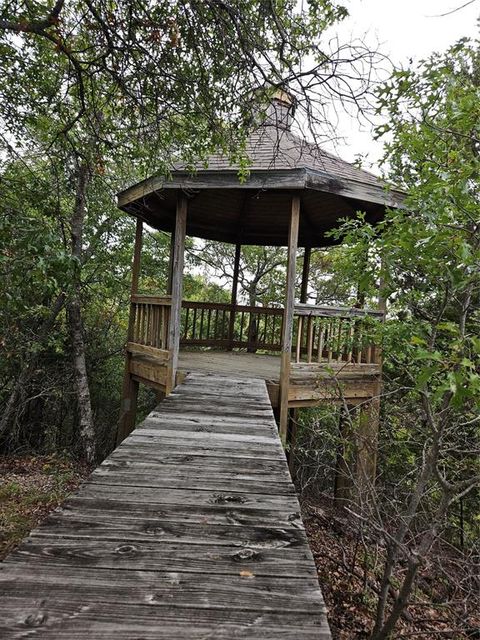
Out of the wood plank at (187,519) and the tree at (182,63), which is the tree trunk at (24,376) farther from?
the wood plank at (187,519)

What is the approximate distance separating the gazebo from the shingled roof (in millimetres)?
17

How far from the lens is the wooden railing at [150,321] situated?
5.41m

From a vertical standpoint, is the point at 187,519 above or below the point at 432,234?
below

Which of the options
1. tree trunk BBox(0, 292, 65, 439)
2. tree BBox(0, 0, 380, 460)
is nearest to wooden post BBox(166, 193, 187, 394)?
tree BBox(0, 0, 380, 460)

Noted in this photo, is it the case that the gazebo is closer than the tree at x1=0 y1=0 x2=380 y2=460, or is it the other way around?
the tree at x1=0 y1=0 x2=380 y2=460

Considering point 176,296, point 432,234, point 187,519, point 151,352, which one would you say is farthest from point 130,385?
point 187,519

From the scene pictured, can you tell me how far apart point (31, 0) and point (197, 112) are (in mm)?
1515

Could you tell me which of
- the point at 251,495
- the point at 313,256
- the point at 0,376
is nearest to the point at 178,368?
the point at 251,495

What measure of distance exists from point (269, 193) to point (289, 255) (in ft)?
6.02

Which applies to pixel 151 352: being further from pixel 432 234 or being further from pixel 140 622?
pixel 140 622

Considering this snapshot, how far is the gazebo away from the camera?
181 inches

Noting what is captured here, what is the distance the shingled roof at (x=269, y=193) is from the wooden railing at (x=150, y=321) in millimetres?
1369

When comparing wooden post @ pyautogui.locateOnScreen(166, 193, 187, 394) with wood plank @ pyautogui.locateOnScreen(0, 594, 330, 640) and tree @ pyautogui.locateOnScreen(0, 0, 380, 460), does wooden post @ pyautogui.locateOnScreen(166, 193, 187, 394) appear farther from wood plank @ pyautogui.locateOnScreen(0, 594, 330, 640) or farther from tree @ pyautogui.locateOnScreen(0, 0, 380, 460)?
wood plank @ pyautogui.locateOnScreen(0, 594, 330, 640)

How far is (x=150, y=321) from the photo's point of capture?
587 cm
